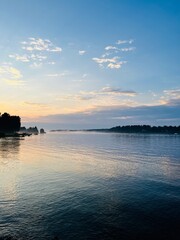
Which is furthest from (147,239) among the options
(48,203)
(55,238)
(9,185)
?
(9,185)

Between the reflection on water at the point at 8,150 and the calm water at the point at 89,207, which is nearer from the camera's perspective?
the calm water at the point at 89,207

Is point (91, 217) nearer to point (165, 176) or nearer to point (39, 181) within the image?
point (39, 181)

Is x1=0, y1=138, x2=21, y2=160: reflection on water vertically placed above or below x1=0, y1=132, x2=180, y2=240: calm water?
above

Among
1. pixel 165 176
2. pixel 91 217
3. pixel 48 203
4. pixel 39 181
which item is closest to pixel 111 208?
pixel 91 217

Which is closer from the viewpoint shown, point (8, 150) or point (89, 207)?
point (89, 207)

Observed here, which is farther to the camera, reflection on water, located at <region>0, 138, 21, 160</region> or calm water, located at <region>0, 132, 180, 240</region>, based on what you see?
reflection on water, located at <region>0, 138, 21, 160</region>

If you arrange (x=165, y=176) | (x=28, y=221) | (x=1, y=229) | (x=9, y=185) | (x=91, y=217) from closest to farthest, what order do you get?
(x=1, y=229)
(x=28, y=221)
(x=91, y=217)
(x=9, y=185)
(x=165, y=176)

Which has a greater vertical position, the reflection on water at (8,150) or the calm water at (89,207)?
the reflection on water at (8,150)

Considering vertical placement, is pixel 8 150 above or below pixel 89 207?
above

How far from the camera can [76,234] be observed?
2120cm

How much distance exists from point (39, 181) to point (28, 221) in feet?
62.7

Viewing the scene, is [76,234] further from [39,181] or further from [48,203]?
[39,181]

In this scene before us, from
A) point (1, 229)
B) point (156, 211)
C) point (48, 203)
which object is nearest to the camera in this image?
point (1, 229)

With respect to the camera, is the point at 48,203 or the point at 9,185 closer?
the point at 48,203
